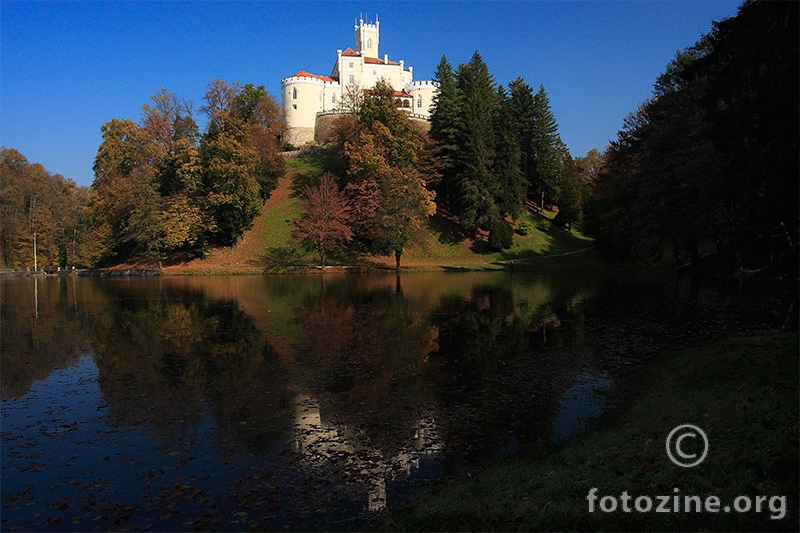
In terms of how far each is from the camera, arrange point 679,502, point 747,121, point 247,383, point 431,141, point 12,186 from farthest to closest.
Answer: point 12,186 < point 431,141 < point 747,121 < point 247,383 < point 679,502

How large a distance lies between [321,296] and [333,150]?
47.4 meters

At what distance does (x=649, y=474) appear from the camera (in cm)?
605

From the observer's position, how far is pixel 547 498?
5910 millimetres

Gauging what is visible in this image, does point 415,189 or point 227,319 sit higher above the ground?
point 415,189

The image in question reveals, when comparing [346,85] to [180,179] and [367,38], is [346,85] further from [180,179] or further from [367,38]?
[180,179]

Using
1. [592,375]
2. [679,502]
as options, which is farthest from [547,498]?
[592,375]

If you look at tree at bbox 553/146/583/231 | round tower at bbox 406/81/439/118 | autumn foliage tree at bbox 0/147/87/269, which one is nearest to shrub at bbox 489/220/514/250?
tree at bbox 553/146/583/231

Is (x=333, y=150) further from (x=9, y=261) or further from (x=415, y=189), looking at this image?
(x=9, y=261)

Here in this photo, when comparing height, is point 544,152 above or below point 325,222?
above

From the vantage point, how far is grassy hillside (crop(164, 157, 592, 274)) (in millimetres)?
53625

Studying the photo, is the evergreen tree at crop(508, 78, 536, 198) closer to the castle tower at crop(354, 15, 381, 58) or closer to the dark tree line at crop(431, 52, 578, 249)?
the dark tree line at crop(431, 52, 578, 249)

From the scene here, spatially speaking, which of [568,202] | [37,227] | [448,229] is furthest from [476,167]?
[37,227]
